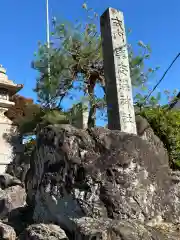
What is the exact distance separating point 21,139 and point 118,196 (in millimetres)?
13107

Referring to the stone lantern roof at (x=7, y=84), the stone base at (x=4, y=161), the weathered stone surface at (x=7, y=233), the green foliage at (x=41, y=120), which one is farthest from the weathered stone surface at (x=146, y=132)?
the stone lantern roof at (x=7, y=84)

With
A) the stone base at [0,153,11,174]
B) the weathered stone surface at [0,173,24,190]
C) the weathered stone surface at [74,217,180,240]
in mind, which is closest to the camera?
the weathered stone surface at [74,217,180,240]

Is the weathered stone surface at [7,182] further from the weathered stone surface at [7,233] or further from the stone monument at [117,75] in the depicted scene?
the weathered stone surface at [7,233]

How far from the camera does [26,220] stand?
19.5 feet

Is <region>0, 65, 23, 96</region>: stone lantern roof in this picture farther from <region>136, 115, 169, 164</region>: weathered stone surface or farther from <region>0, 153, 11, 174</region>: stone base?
<region>136, 115, 169, 164</region>: weathered stone surface

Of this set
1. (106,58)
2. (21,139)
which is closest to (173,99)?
(106,58)

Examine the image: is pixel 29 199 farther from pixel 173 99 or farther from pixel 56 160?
pixel 173 99

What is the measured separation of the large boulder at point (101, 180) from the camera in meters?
4.66

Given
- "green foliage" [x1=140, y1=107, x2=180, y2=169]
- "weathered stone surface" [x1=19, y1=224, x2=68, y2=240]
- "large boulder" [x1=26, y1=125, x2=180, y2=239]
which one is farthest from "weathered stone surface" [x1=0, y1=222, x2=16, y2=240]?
"green foliage" [x1=140, y1=107, x2=180, y2=169]

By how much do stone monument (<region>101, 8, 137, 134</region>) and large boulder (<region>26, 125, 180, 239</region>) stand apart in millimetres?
1594

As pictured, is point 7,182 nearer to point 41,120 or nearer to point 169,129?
point 41,120

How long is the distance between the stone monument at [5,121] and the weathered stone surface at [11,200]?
Answer: 689 centimetres

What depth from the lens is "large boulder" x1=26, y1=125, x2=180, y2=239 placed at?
4.66m

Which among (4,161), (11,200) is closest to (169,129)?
(11,200)
